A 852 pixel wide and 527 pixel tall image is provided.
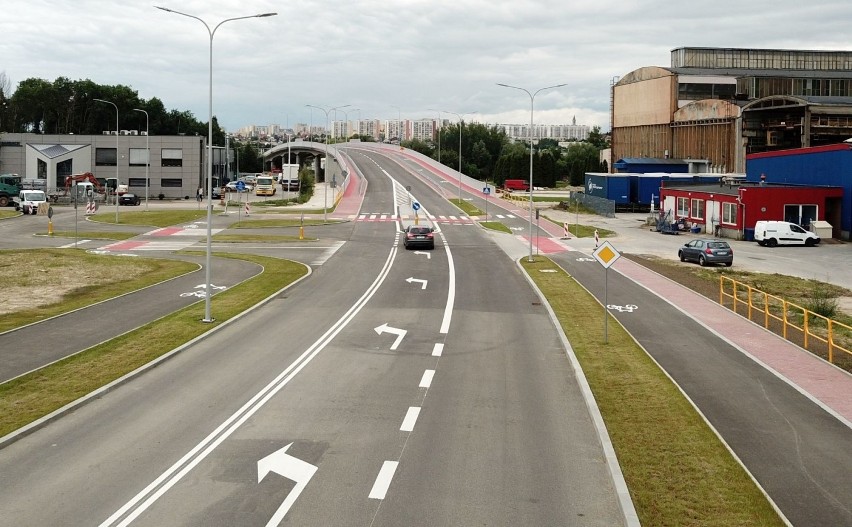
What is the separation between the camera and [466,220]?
6931 centimetres

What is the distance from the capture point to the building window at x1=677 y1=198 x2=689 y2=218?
62747 mm

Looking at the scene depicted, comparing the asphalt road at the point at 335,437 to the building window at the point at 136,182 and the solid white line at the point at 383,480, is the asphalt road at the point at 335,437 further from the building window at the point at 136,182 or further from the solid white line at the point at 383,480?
the building window at the point at 136,182

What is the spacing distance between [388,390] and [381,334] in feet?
20.8

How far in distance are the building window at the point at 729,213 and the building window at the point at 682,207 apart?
20.5ft

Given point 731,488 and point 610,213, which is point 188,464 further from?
point 610,213

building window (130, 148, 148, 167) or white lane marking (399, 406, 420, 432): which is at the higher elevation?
building window (130, 148, 148, 167)

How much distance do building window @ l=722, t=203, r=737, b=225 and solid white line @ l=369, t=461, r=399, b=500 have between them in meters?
47.5

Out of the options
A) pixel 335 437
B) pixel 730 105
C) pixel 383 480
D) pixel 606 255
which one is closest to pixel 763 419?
pixel 606 255

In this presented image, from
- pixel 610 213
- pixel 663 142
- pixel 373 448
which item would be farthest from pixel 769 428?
pixel 663 142

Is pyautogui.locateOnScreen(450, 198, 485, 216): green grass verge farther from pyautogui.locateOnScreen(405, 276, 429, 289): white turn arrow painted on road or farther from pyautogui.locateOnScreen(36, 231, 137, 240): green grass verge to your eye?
pyautogui.locateOnScreen(405, 276, 429, 289): white turn arrow painted on road

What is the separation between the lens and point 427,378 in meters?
18.5

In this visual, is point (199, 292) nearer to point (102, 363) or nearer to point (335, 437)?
point (102, 363)

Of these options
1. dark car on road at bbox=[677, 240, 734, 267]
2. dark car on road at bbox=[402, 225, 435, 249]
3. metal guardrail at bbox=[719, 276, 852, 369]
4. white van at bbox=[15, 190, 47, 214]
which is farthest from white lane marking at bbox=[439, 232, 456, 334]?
white van at bbox=[15, 190, 47, 214]

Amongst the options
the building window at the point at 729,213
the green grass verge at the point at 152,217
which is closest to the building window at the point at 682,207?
the building window at the point at 729,213
